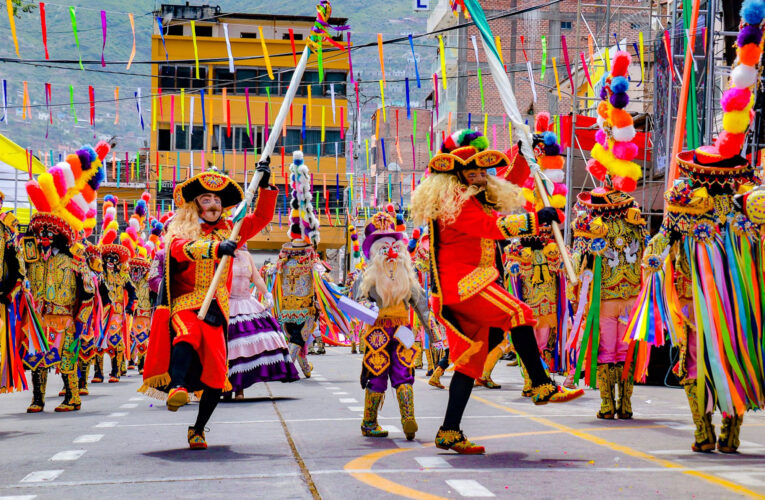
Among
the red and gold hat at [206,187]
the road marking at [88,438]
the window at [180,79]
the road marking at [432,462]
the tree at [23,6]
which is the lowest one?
the road marking at [88,438]

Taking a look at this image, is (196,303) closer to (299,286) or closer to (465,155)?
(465,155)

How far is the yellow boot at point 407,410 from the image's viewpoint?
8.41 m

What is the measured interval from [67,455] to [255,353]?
3.10m

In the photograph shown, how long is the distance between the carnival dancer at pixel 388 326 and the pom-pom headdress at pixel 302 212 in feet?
21.3

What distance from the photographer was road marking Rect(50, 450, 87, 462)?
7.52 metres

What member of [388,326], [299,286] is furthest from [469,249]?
[299,286]

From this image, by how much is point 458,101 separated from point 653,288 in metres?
48.0

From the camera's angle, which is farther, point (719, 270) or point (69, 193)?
point (69, 193)

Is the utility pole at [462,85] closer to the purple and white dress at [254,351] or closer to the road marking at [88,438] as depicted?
the purple and white dress at [254,351]

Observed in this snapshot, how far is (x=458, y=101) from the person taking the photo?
182ft

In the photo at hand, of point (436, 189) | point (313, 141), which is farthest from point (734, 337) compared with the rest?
point (313, 141)

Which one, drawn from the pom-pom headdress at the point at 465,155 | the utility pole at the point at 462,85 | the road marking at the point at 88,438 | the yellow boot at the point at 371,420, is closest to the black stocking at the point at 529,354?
the pom-pom headdress at the point at 465,155

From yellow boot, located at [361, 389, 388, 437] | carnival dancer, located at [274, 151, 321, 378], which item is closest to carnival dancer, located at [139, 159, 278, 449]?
yellow boot, located at [361, 389, 388, 437]

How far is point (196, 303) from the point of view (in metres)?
8.27
